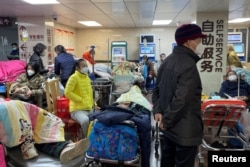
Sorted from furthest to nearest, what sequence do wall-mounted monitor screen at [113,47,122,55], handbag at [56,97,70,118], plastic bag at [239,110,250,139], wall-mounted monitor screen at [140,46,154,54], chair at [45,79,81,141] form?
wall-mounted monitor screen at [113,47,122,55], wall-mounted monitor screen at [140,46,154,54], handbag at [56,97,70,118], chair at [45,79,81,141], plastic bag at [239,110,250,139]

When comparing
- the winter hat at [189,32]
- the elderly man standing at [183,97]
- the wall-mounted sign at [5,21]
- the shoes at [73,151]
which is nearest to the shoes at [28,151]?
the shoes at [73,151]

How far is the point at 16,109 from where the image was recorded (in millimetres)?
2271

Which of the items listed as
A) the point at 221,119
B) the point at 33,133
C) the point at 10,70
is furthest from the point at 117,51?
the point at 33,133

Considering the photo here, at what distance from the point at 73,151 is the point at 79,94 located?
1.75 meters

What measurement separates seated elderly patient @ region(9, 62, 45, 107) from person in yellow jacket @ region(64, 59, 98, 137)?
85 centimetres

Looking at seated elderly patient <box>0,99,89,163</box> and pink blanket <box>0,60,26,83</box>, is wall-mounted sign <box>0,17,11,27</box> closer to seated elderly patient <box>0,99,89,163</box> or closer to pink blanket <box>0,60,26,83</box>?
pink blanket <box>0,60,26,83</box>

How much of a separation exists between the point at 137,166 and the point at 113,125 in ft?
1.63

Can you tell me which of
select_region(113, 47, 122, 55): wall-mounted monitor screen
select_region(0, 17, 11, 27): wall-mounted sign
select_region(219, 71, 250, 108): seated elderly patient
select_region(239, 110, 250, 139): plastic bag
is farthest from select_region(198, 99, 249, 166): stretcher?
select_region(113, 47, 122, 55): wall-mounted monitor screen

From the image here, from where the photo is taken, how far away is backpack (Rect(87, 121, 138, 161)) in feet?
8.55

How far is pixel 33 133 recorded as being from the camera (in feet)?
7.95

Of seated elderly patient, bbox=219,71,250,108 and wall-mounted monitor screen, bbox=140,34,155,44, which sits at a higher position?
wall-mounted monitor screen, bbox=140,34,155,44

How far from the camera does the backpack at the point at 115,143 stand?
2607 mm

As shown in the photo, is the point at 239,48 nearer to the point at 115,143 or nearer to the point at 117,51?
the point at 117,51

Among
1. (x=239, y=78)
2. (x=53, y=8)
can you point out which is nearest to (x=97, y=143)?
(x=239, y=78)
